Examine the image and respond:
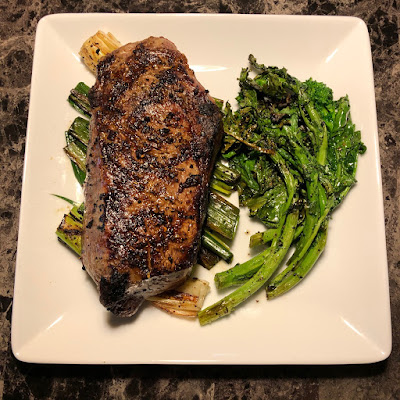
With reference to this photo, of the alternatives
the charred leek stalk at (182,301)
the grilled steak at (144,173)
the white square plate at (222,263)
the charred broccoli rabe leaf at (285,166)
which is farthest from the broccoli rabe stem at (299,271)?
the grilled steak at (144,173)

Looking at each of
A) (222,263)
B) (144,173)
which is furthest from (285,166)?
(144,173)

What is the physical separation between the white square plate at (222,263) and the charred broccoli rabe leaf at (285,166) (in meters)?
0.17

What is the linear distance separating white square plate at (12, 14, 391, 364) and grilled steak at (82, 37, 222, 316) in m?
0.43

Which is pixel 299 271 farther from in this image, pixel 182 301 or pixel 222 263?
pixel 182 301

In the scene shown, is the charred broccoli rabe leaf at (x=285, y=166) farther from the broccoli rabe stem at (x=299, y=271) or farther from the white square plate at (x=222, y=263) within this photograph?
the white square plate at (x=222, y=263)

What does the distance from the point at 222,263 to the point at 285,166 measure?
980mm

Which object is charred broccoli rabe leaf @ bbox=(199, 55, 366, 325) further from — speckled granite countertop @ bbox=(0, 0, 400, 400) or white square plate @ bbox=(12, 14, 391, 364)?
speckled granite countertop @ bbox=(0, 0, 400, 400)

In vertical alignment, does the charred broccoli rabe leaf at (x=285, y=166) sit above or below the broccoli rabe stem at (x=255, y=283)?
above

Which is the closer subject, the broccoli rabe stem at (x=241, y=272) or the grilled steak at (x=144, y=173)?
the grilled steak at (x=144, y=173)

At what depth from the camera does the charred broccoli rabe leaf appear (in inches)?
145

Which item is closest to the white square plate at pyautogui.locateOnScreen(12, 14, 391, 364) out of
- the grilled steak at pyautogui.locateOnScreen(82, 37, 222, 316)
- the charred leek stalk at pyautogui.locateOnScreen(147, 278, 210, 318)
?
the charred leek stalk at pyautogui.locateOnScreen(147, 278, 210, 318)

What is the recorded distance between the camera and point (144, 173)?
3.33 metres

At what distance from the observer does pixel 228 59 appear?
4164mm

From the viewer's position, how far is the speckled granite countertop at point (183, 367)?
4.02 m
